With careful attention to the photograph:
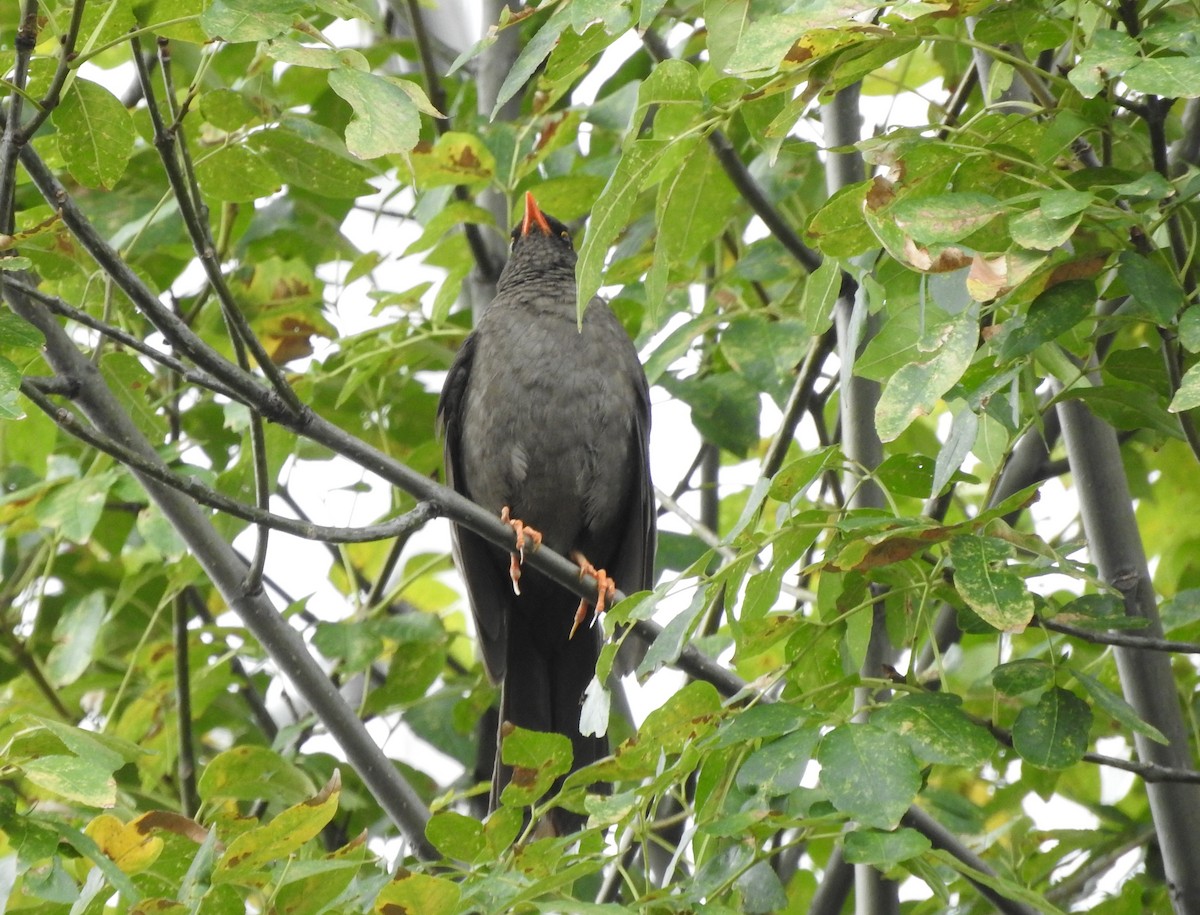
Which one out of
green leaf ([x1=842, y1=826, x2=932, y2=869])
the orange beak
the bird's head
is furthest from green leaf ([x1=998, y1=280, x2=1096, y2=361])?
the orange beak

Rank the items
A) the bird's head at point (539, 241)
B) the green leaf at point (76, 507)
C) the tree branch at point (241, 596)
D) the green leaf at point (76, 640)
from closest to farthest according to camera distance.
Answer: the tree branch at point (241, 596) → the green leaf at point (76, 507) → the green leaf at point (76, 640) → the bird's head at point (539, 241)

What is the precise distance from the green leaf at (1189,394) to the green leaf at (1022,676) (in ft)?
1.83

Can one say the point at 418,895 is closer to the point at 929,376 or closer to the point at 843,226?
the point at 929,376

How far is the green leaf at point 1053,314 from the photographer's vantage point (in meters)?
1.98

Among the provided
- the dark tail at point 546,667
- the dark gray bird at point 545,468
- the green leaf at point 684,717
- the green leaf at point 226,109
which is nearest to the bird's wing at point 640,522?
the dark gray bird at point 545,468

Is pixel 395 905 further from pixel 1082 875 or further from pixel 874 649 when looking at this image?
pixel 1082 875

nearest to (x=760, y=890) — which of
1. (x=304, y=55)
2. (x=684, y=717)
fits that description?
(x=684, y=717)

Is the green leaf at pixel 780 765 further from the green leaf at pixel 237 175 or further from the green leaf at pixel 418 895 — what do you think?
the green leaf at pixel 237 175

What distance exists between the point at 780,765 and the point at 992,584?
388 millimetres

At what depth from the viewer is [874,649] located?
3.36m

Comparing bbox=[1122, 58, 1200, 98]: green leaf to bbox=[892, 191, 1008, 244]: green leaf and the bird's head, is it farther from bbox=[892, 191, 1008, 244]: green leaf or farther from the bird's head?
the bird's head

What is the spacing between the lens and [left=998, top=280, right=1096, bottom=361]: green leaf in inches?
78.1

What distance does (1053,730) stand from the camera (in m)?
2.12

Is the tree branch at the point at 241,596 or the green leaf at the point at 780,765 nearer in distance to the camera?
the green leaf at the point at 780,765
